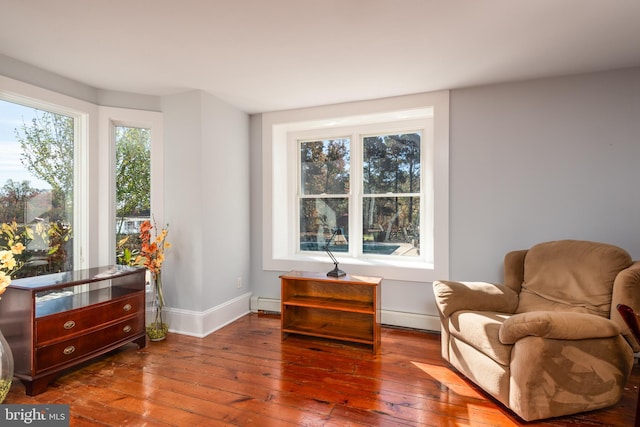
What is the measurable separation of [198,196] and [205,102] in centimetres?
93

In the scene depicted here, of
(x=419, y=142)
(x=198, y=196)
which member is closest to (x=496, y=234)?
(x=419, y=142)

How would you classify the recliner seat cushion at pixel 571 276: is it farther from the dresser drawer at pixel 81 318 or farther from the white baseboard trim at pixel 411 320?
the dresser drawer at pixel 81 318

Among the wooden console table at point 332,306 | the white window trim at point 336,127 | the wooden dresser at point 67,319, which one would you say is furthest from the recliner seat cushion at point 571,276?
the wooden dresser at point 67,319

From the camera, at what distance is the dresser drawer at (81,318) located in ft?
7.11

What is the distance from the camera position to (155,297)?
10.5 feet

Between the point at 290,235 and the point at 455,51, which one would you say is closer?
the point at 455,51

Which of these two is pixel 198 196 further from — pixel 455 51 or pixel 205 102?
pixel 455 51

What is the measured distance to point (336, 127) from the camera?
3852 millimetres

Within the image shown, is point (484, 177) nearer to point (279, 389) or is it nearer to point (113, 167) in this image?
point (279, 389)

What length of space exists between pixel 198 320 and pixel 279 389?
1.30m

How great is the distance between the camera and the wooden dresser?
2.11 meters

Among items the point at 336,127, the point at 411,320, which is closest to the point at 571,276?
the point at 411,320

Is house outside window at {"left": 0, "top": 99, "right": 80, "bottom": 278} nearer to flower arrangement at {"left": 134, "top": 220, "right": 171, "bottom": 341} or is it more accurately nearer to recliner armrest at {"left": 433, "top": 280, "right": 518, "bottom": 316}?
flower arrangement at {"left": 134, "top": 220, "right": 171, "bottom": 341}

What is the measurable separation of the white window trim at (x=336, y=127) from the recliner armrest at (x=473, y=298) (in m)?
0.63
